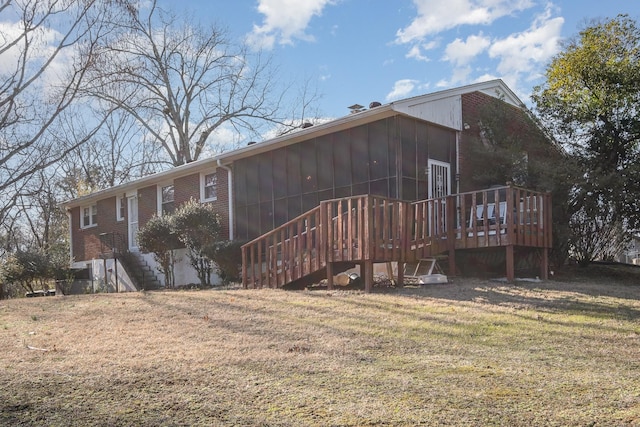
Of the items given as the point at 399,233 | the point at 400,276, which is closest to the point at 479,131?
the point at 399,233

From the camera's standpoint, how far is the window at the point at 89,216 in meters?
23.5

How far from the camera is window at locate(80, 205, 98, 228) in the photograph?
23.5 metres

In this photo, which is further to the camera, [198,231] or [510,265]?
[198,231]

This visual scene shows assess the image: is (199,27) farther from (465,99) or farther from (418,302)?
(418,302)

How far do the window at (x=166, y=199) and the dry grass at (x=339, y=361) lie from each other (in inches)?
393

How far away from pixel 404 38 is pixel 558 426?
13416 mm

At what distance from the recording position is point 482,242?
10.2 meters

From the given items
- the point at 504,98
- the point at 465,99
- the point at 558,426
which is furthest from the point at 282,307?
the point at 504,98

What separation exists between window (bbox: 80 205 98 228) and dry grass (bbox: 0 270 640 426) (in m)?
15.3

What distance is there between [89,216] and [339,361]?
21.3 metres

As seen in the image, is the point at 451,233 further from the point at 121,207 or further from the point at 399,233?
the point at 121,207

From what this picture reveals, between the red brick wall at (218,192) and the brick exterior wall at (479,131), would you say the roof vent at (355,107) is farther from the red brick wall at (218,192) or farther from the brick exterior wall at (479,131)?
the red brick wall at (218,192)

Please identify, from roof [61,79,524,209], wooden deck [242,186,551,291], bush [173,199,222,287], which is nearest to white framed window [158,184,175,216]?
roof [61,79,524,209]

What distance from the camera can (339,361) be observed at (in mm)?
5203
